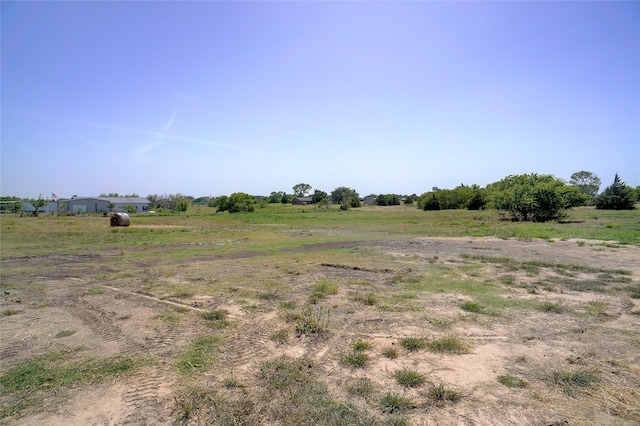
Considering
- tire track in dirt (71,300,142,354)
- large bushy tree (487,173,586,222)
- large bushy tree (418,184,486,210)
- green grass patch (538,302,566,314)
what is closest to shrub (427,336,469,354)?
green grass patch (538,302,566,314)

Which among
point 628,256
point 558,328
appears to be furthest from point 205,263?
point 628,256

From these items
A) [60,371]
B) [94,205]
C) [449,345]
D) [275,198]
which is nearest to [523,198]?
[449,345]

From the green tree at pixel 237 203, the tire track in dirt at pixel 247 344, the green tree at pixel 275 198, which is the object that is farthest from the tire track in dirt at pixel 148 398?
the green tree at pixel 275 198

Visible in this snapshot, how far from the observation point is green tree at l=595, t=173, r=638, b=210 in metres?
57.8

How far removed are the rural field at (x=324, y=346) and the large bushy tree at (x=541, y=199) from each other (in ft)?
86.4

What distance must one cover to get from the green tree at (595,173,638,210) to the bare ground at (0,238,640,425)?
63538 millimetres

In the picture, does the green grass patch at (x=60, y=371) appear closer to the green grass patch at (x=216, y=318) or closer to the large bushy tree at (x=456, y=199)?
the green grass patch at (x=216, y=318)

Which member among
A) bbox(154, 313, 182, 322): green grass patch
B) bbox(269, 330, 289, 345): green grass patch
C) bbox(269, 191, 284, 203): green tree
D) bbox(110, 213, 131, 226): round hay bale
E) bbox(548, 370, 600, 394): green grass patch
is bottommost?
bbox(154, 313, 182, 322): green grass patch

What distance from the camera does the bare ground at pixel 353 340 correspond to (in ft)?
12.8

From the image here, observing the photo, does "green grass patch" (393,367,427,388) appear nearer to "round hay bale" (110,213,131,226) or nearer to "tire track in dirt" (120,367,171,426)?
"tire track in dirt" (120,367,171,426)

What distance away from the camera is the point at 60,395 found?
4.28 meters

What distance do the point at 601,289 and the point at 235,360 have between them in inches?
382

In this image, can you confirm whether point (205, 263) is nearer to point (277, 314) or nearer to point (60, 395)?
point (277, 314)

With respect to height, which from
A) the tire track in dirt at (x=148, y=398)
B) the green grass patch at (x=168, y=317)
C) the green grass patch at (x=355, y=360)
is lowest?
the tire track in dirt at (x=148, y=398)
